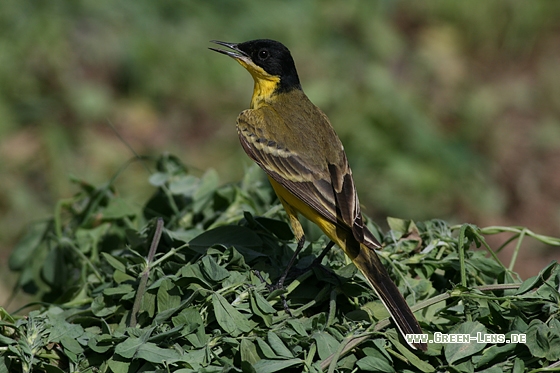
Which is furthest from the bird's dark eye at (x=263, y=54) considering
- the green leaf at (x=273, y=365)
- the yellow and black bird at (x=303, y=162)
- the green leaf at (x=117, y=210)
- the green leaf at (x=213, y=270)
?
the green leaf at (x=273, y=365)

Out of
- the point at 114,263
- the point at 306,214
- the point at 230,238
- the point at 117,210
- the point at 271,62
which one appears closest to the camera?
the point at 114,263

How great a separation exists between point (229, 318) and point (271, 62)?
248 cm

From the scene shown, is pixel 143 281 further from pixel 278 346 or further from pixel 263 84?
pixel 263 84

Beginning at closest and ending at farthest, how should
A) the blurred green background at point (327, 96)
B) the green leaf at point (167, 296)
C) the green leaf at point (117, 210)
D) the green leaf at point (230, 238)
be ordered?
the green leaf at point (167, 296)
the green leaf at point (230, 238)
the green leaf at point (117, 210)
the blurred green background at point (327, 96)

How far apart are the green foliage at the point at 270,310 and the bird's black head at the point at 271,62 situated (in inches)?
57.3

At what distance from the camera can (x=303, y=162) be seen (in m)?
4.22

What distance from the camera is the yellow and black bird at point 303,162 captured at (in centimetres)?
343

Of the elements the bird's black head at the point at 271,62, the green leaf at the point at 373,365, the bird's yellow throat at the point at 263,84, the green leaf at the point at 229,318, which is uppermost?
the bird's black head at the point at 271,62

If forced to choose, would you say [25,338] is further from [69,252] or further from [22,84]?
[22,84]

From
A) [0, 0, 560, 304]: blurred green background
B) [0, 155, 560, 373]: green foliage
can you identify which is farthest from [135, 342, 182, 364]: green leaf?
[0, 0, 560, 304]: blurred green background

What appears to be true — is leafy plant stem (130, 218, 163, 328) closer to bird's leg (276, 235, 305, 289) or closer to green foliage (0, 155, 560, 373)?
green foliage (0, 155, 560, 373)

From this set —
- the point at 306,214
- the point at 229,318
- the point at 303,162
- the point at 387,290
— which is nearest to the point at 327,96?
the point at 303,162

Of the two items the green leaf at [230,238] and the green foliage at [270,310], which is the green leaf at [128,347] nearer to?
the green foliage at [270,310]

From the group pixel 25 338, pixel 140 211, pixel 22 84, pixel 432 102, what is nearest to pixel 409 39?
pixel 432 102
